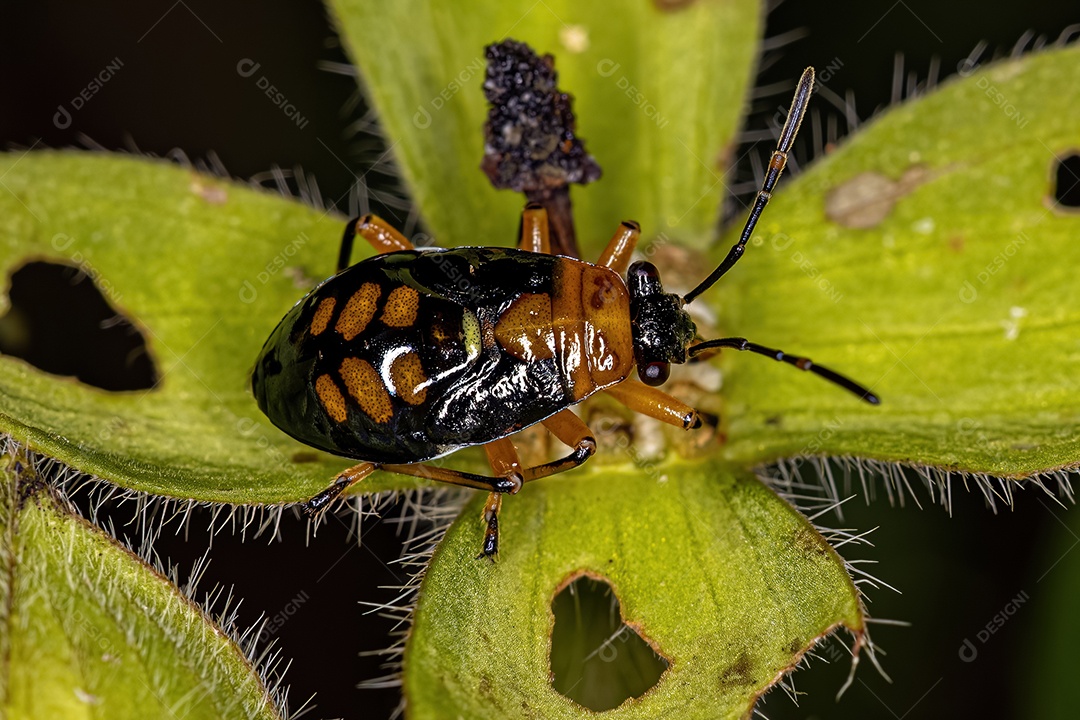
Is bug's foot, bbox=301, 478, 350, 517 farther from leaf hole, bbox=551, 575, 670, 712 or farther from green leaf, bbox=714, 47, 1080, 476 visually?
green leaf, bbox=714, 47, 1080, 476

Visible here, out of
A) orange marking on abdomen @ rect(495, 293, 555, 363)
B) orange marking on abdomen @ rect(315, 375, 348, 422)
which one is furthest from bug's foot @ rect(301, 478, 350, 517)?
orange marking on abdomen @ rect(495, 293, 555, 363)

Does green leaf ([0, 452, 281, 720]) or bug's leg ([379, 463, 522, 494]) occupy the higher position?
bug's leg ([379, 463, 522, 494])

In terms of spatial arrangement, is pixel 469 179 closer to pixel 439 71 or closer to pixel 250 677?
pixel 439 71

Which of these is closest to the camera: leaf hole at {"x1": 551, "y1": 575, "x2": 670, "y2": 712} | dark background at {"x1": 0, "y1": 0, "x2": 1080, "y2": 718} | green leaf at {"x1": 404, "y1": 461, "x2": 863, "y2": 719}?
green leaf at {"x1": 404, "y1": 461, "x2": 863, "y2": 719}

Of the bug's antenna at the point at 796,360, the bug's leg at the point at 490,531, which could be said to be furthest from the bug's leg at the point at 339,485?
the bug's antenna at the point at 796,360

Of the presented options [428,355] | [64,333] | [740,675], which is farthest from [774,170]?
[64,333]

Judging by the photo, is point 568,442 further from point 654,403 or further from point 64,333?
point 64,333
